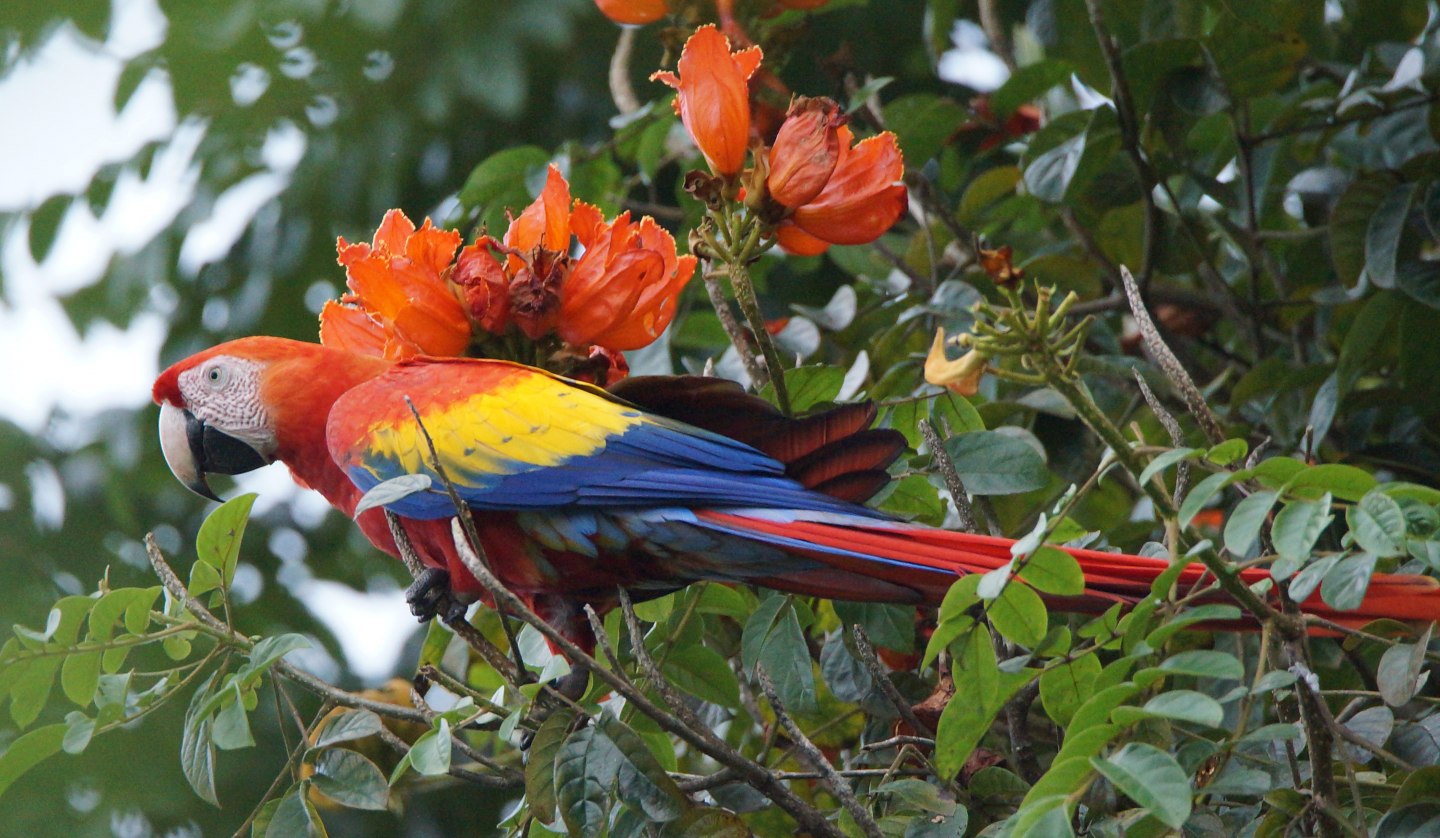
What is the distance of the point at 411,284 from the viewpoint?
1480 mm

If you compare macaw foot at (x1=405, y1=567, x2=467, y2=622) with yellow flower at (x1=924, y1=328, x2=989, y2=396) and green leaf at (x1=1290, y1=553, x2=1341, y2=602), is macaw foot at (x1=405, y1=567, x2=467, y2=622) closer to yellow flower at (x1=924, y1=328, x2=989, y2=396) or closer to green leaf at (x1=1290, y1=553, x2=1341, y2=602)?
yellow flower at (x1=924, y1=328, x2=989, y2=396)

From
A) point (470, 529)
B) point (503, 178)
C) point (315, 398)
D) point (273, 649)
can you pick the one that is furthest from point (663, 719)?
point (503, 178)

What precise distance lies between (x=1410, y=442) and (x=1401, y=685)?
887mm

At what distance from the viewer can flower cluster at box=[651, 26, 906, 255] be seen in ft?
4.53

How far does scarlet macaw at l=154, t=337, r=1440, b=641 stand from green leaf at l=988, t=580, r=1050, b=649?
0.12 meters

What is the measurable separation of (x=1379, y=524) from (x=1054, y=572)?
A: 255 mm

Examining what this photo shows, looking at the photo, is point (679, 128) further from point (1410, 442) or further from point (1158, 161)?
point (1410, 442)

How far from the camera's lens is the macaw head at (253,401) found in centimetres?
177

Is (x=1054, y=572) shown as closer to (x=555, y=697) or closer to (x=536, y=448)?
(x=555, y=697)

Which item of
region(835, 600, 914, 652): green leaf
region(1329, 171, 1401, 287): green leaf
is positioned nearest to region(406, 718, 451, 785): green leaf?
region(835, 600, 914, 652): green leaf

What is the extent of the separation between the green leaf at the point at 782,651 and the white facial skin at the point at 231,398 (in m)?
0.75

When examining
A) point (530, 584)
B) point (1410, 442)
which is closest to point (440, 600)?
point (530, 584)

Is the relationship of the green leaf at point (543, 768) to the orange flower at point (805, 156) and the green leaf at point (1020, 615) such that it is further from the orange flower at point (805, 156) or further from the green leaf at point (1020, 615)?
the orange flower at point (805, 156)

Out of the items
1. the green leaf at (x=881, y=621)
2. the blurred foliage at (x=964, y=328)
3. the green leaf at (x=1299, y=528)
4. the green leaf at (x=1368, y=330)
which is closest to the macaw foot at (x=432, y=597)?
the blurred foliage at (x=964, y=328)
